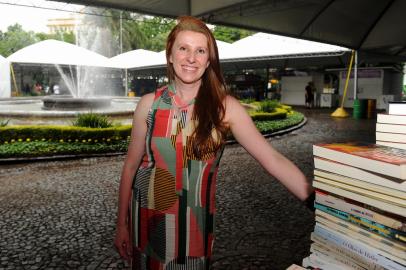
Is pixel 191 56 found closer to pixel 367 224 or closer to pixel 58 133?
pixel 367 224

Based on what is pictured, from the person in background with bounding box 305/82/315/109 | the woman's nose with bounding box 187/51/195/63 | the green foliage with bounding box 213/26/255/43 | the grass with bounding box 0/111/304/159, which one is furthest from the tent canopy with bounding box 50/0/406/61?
the green foliage with bounding box 213/26/255/43

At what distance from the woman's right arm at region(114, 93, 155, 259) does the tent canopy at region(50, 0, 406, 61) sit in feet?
25.8

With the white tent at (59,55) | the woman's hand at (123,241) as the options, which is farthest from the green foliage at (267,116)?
the woman's hand at (123,241)

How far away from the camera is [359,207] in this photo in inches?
46.0

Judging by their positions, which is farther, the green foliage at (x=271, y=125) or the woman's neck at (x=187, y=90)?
the green foliage at (x=271, y=125)

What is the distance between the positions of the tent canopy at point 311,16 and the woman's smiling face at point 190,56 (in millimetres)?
7940

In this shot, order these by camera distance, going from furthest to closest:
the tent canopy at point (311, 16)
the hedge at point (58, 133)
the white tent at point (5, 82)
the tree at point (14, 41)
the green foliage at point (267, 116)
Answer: the tree at point (14, 41), the white tent at point (5, 82), the green foliage at point (267, 116), the hedge at point (58, 133), the tent canopy at point (311, 16)

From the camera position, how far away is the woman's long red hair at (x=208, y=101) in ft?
5.47

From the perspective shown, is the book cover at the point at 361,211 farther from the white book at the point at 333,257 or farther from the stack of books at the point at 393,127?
the stack of books at the point at 393,127

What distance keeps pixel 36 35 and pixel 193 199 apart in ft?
242

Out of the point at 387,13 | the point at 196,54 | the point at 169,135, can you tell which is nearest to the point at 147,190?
the point at 169,135

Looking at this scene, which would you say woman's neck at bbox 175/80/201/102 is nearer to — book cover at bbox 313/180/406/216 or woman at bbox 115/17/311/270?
woman at bbox 115/17/311/270

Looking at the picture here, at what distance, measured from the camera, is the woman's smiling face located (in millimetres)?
1655

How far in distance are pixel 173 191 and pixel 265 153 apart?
1.54 ft
